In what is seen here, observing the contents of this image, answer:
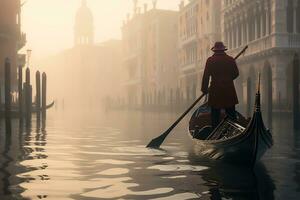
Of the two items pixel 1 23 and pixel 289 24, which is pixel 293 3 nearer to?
pixel 289 24

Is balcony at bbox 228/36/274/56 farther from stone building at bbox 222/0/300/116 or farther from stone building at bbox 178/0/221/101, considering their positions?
stone building at bbox 178/0/221/101

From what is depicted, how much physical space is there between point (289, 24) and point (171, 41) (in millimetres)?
28483

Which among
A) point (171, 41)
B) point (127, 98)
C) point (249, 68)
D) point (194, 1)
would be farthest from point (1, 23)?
point (127, 98)

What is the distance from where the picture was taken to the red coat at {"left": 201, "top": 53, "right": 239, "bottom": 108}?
7820mm

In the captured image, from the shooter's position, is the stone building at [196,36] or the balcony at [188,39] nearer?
the stone building at [196,36]

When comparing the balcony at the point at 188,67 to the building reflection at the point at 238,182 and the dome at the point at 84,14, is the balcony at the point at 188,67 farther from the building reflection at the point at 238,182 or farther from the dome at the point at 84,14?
the dome at the point at 84,14

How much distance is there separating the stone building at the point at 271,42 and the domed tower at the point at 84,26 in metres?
53.7

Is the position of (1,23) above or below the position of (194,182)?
above

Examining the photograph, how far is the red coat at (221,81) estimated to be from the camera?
782cm

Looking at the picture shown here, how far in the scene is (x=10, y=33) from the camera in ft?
93.9

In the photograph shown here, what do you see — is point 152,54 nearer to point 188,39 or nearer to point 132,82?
point 132,82

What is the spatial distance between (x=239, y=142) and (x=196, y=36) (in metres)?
35.7

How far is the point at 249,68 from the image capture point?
29.9 meters

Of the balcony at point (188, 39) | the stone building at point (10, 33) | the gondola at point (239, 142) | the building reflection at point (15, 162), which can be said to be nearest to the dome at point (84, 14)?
the balcony at point (188, 39)
